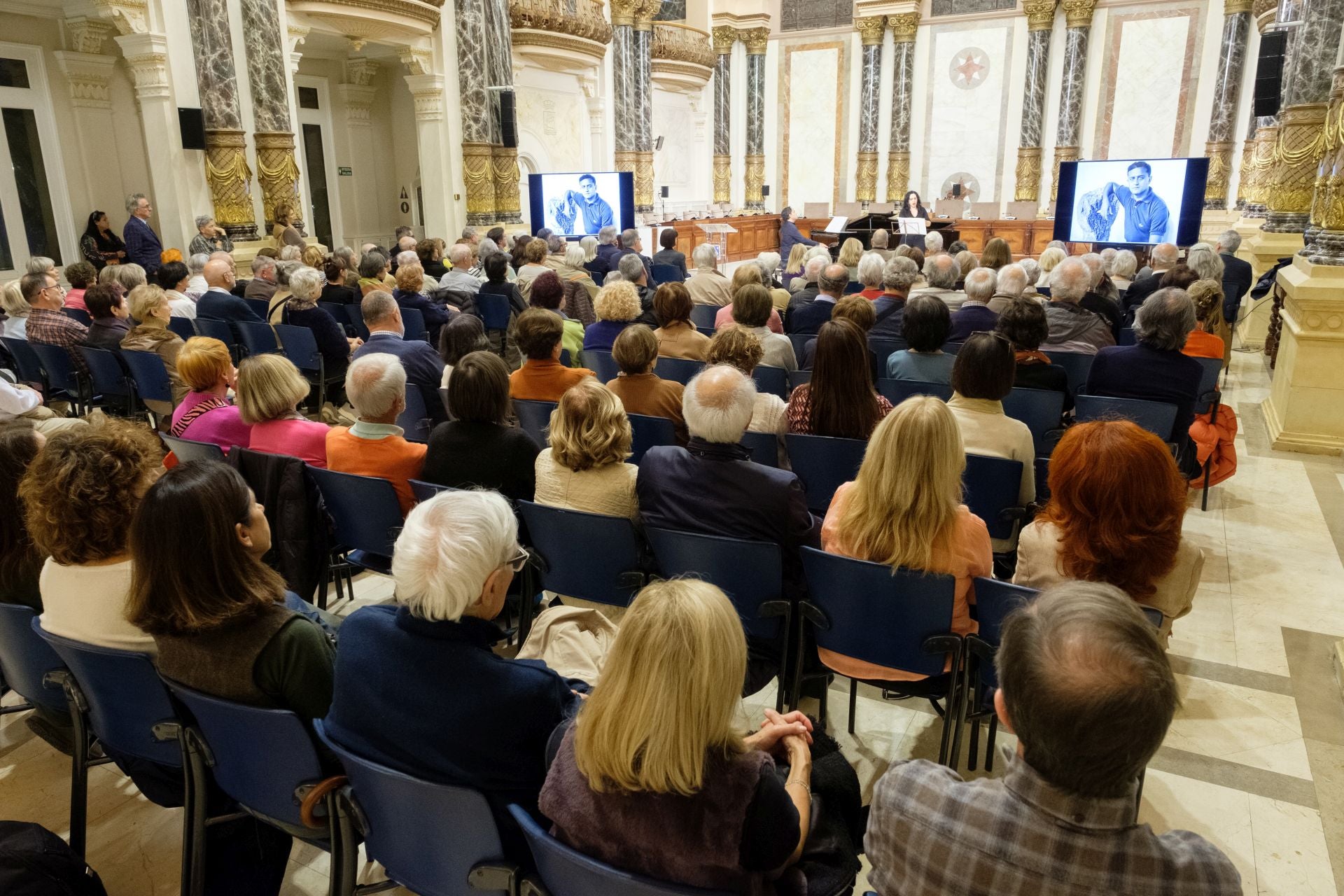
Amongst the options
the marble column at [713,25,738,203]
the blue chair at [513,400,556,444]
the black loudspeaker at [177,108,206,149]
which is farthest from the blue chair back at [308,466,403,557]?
the marble column at [713,25,738,203]

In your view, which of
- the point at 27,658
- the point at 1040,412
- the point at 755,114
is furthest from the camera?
the point at 755,114

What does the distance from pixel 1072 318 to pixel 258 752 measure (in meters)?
4.96

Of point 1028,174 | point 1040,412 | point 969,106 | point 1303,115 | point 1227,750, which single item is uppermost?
point 969,106

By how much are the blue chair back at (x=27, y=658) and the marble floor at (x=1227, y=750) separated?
538mm

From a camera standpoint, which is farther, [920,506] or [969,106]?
[969,106]

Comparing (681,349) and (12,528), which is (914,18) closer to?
(681,349)

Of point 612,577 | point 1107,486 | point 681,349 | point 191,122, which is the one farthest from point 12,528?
point 191,122

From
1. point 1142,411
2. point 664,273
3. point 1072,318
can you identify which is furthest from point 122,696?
point 664,273

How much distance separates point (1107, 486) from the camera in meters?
2.21

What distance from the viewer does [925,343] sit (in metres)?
4.29

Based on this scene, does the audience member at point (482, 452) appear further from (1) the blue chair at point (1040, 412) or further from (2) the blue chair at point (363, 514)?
(1) the blue chair at point (1040, 412)

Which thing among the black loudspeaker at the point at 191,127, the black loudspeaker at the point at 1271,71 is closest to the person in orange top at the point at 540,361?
the black loudspeaker at the point at 191,127

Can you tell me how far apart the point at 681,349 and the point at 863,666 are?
2.74m

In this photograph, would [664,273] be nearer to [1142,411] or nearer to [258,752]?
[1142,411]
